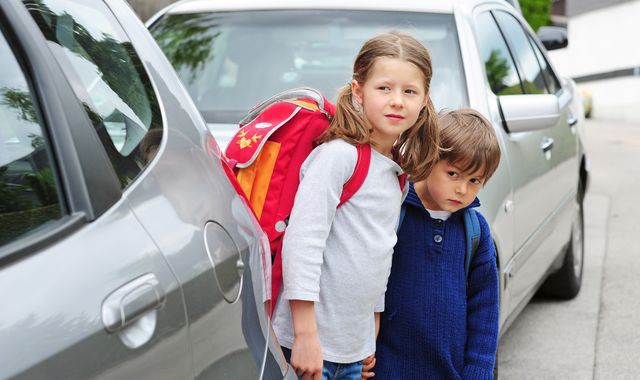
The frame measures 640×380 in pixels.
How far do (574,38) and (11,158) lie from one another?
97.3ft

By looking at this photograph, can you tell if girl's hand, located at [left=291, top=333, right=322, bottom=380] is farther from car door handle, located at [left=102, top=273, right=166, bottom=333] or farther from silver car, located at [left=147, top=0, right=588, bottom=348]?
silver car, located at [left=147, top=0, right=588, bottom=348]

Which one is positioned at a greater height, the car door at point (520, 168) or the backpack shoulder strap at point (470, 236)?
the backpack shoulder strap at point (470, 236)

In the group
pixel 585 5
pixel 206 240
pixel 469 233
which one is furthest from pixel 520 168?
pixel 585 5

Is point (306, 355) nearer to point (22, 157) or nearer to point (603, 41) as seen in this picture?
point (22, 157)

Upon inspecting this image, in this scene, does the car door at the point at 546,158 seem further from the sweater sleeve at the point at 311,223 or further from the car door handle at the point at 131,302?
the car door handle at the point at 131,302

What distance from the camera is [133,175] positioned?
5.60ft

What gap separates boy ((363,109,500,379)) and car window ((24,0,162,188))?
100cm

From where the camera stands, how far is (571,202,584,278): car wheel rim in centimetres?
571

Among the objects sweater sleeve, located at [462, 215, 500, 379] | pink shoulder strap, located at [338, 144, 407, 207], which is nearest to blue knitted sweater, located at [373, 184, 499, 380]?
sweater sleeve, located at [462, 215, 500, 379]

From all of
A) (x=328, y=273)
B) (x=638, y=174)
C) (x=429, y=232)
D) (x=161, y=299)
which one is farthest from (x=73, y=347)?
(x=638, y=174)

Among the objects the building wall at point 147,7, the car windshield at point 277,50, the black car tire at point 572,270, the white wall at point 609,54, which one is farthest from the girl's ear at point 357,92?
the white wall at point 609,54

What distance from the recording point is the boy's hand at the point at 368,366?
268 cm

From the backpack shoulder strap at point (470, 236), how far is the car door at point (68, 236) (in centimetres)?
121

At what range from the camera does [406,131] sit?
2596 millimetres
